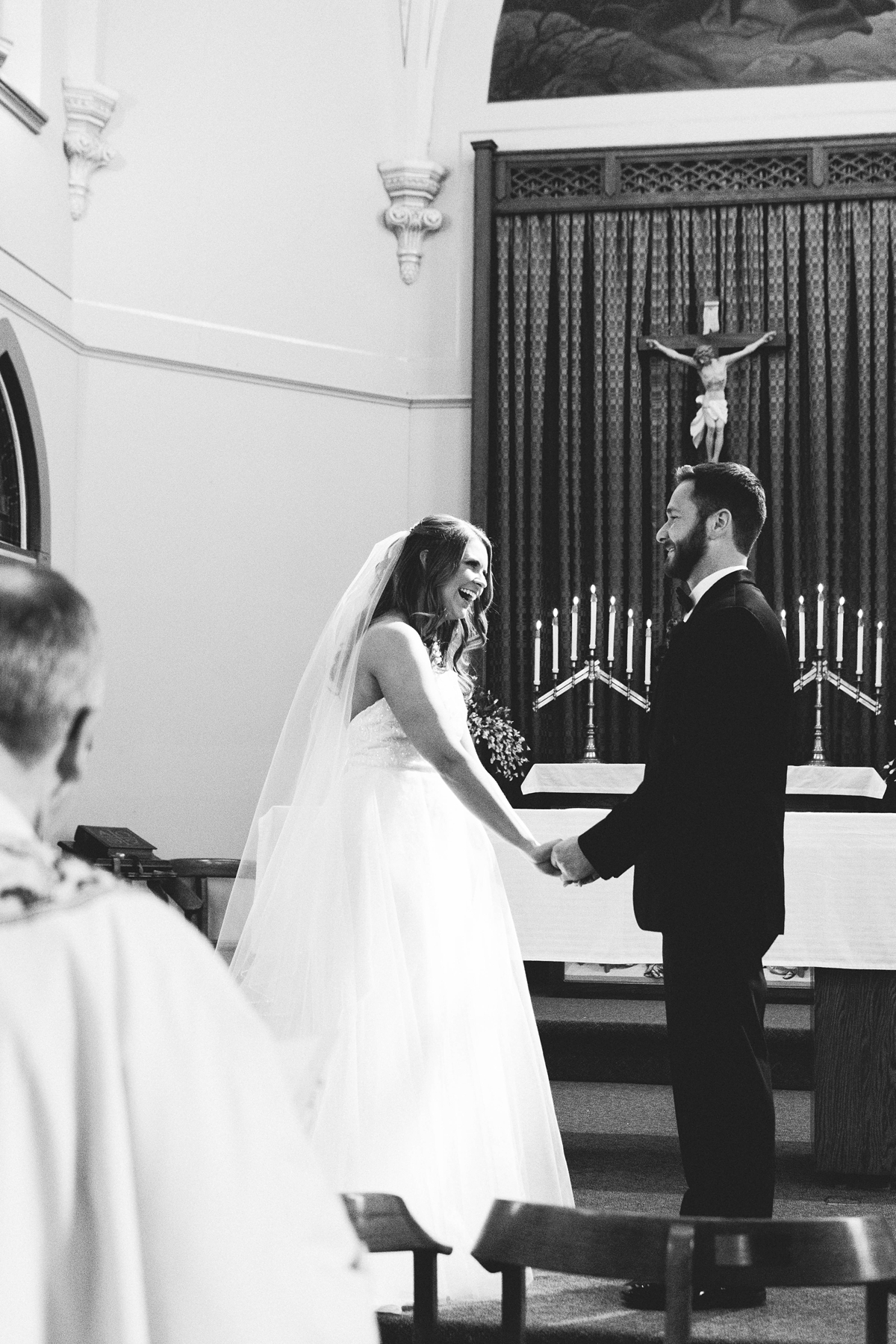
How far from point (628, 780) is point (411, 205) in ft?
12.5

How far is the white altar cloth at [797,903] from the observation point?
4656 millimetres

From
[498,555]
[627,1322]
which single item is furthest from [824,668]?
[627,1322]

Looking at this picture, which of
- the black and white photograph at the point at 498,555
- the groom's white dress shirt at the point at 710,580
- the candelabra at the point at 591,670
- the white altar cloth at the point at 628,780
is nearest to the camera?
the black and white photograph at the point at 498,555

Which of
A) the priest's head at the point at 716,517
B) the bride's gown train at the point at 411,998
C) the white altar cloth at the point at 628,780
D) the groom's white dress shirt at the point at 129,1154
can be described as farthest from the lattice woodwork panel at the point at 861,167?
the groom's white dress shirt at the point at 129,1154

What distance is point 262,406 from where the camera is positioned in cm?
878

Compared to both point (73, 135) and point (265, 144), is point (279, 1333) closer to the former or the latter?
point (73, 135)

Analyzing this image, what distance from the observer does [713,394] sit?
857cm

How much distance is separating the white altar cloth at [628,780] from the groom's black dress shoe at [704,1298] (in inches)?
153

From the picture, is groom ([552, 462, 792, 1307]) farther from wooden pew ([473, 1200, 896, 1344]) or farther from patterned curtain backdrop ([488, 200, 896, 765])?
patterned curtain backdrop ([488, 200, 896, 765])

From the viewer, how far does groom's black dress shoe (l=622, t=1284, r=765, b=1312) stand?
347cm

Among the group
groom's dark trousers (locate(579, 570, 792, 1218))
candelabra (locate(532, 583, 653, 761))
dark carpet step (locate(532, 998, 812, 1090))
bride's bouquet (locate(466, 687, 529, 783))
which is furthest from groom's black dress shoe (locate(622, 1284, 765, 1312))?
bride's bouquet (locate(466, 687, 529, 783))

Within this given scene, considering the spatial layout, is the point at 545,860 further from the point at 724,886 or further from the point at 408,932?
the point at 724,886

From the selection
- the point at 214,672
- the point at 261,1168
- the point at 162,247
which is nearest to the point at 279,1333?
the point at 261,1168

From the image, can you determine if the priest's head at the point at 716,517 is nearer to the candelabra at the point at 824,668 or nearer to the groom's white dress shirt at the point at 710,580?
the groom's white dress shirt at the point at 710,580
